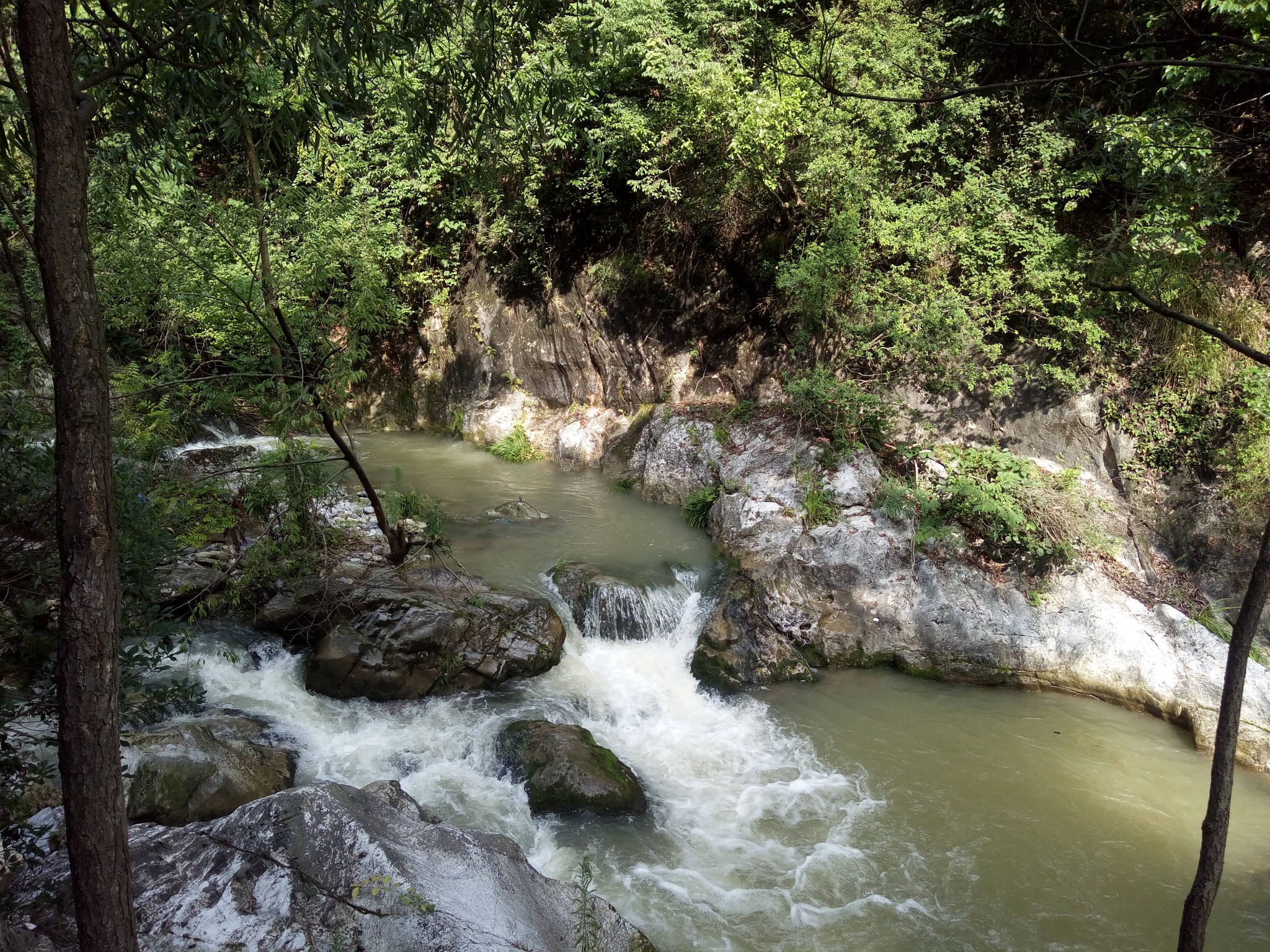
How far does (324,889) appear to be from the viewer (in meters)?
3.70

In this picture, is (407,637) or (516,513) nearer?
(407,637)

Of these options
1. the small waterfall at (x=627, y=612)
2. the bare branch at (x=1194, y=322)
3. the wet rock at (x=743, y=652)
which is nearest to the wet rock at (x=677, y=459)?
the small waterfall at (x=627, y=612)

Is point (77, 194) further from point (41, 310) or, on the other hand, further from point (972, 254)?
point (972, 254)

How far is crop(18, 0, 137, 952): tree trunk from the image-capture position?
2531 millimetres

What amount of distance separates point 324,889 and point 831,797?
462cm

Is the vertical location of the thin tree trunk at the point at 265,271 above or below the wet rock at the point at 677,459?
above

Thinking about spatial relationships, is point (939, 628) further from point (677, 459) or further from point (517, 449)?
point (517, 449)

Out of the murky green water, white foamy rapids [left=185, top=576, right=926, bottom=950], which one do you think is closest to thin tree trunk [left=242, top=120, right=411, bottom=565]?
white foamy rapids [left=185, top=576, right=926, bottom=950]

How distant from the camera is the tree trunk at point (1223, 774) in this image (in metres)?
3.34

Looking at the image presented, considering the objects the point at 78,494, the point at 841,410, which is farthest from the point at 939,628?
the point at 78,494

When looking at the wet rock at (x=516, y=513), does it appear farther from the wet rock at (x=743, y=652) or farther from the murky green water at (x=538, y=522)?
the wet rock at (x=743, y=652)

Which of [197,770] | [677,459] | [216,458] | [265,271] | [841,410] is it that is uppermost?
[841,410]

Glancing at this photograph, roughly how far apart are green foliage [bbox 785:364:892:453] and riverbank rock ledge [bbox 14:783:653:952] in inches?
295

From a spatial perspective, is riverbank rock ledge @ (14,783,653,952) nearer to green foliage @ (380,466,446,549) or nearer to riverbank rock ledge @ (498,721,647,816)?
riverbank rock ledge @ (498,721,647,816)
